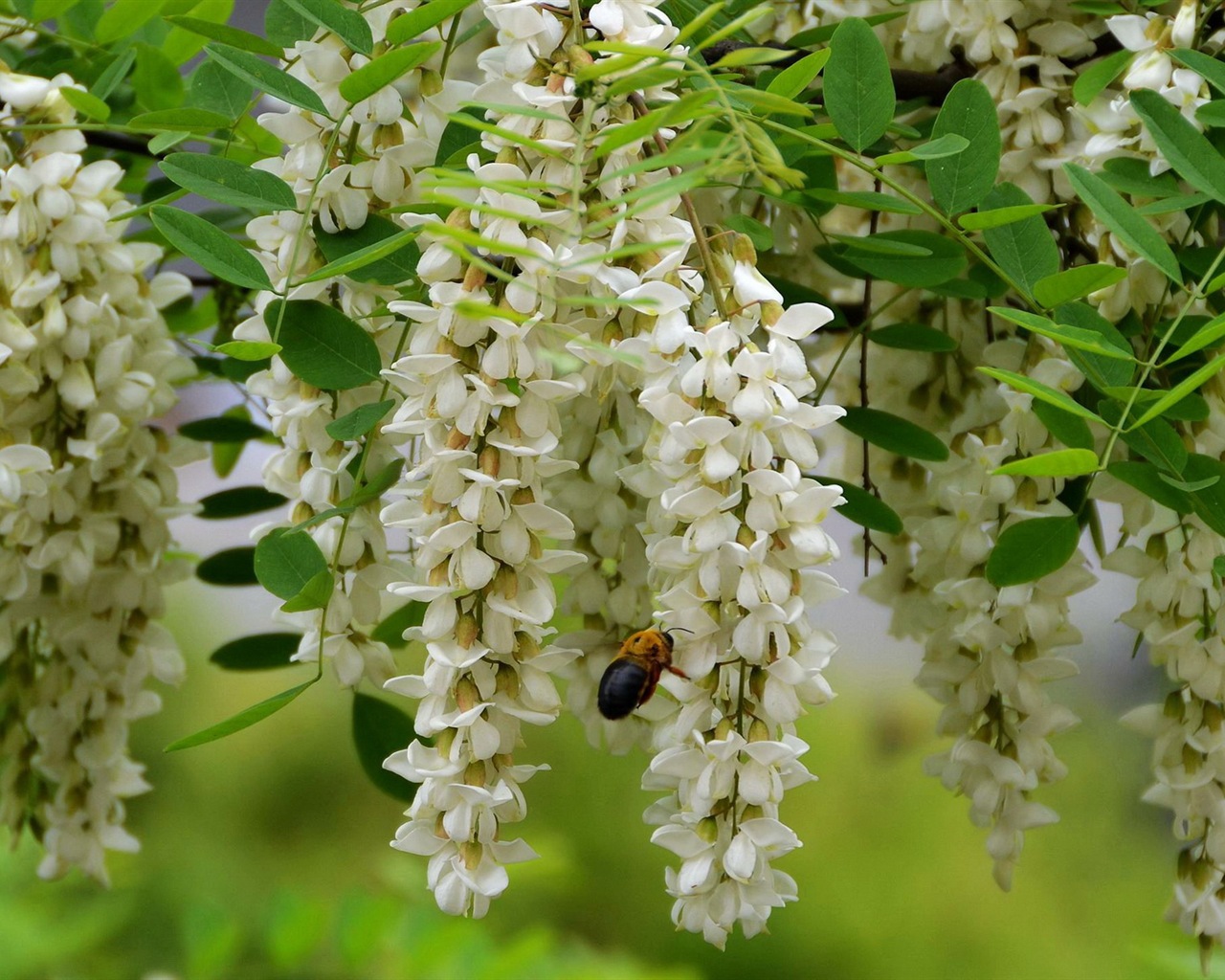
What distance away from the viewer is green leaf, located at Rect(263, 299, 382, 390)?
0.35 meters

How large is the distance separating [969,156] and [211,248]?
0.22 metres

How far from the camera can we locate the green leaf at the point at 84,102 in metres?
0.41

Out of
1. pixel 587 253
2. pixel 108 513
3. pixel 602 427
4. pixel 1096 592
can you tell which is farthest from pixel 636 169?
pixel 1096 592

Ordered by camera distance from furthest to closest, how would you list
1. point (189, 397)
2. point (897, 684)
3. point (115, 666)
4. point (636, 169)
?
point (897, 684) → point (189, 397) → point (115, 666) → point (636, 169)

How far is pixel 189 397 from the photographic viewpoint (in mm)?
1207

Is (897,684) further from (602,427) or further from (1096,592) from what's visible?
(602,427)

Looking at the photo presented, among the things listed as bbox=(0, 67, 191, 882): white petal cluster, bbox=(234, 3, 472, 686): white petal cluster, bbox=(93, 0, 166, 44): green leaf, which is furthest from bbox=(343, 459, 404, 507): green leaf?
bbox=(93, 0, 166, 44): green leaf

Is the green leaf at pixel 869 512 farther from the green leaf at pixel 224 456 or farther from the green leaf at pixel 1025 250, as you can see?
the green leaf at pixel 224 456

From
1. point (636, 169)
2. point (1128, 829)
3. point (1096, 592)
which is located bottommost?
point (1128, 829)

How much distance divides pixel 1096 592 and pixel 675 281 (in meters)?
1.16

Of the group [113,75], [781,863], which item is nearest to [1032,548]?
[113,75]

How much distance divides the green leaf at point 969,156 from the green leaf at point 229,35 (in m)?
0.20

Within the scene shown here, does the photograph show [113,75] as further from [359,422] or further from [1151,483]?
[1151,483]

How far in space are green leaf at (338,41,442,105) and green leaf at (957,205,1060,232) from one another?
0.15 m
